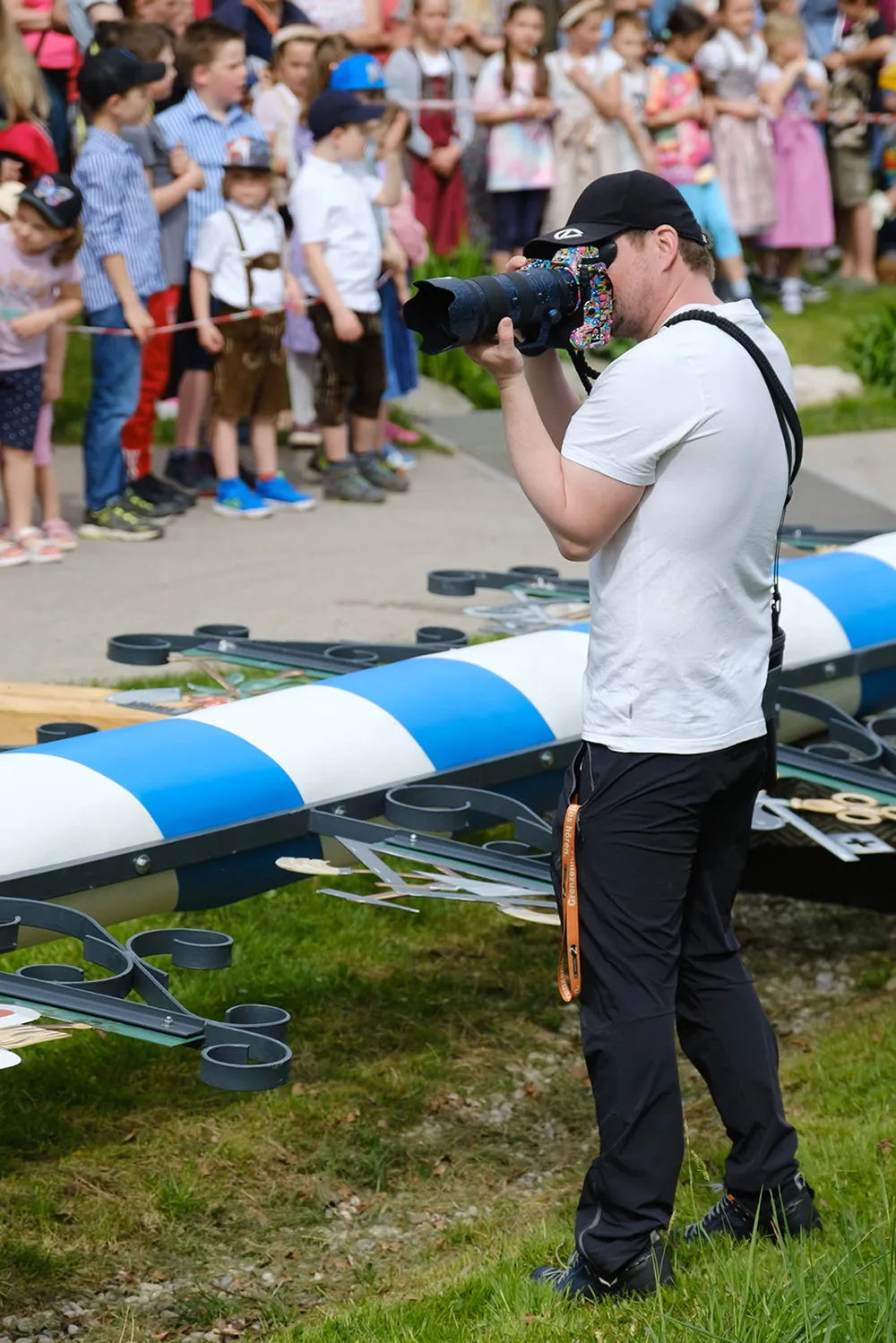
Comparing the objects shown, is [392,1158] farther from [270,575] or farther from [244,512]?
[244,512]

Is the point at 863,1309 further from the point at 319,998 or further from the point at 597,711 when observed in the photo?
the point at 319,998

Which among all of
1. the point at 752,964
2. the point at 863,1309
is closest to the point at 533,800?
the point at 752,964

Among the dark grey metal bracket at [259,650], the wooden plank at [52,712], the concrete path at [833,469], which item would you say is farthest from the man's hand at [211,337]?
the wooden plank at [52,712]

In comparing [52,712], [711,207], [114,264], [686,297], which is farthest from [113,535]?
[686,297]

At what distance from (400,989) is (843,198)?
1101 centimetres

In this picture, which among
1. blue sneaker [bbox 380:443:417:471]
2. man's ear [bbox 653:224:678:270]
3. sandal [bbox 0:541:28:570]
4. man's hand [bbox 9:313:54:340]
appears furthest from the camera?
blue sneaker [bbox 380:443:417:471]

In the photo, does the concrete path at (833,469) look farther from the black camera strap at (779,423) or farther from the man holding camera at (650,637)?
the man holding camera at (650,637)

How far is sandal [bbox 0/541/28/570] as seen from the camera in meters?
7.57

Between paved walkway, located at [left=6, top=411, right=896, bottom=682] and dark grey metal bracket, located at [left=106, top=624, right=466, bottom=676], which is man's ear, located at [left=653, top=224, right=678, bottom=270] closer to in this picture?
dark grey metal bracket, located at [left=106, top=624, right=466, bottom=676]

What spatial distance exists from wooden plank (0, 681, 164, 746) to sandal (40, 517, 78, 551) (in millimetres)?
3244

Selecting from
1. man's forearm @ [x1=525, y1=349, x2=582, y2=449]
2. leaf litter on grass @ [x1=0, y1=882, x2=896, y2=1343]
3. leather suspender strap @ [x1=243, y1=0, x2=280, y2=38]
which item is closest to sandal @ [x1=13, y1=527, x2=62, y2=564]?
leaf litter on grass @ [x1=0, y1=882, x2=896, y2=1343]

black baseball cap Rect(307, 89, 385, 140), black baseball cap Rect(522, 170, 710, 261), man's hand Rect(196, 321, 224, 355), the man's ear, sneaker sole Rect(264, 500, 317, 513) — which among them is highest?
black baseball cap Rect(307, 89, 385, 140)

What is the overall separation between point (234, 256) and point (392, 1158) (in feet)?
17.1

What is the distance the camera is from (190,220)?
8.51 meters
